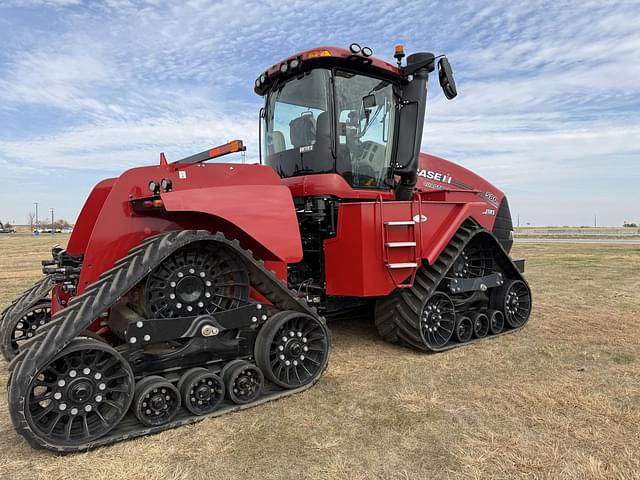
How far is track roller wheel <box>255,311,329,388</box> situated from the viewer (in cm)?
408

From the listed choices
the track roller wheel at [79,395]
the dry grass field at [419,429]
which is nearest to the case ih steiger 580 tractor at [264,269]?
the track roller wheel at [79,395]

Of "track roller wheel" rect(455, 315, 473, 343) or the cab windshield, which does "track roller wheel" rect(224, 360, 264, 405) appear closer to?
the cab windshield

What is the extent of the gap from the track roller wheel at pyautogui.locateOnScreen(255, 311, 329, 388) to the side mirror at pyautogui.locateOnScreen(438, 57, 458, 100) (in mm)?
3201

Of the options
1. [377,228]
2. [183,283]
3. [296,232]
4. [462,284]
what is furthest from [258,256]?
[462,284]

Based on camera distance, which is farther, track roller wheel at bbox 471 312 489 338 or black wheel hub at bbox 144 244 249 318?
track roller wheel at bbox 471 312 489 338

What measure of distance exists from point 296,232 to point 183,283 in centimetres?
111

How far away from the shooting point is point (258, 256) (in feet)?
14.5

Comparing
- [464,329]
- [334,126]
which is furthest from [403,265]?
[334,126]

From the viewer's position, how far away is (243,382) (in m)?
3.89

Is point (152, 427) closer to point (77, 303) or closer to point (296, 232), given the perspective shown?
point (77, 303)

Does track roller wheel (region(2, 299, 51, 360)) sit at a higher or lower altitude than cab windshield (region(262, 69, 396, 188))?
lower

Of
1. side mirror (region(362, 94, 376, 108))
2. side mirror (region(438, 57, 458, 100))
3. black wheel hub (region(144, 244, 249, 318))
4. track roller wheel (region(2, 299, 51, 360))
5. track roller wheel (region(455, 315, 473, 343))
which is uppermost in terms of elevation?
side mirror (region(438, 57, 458, 100))

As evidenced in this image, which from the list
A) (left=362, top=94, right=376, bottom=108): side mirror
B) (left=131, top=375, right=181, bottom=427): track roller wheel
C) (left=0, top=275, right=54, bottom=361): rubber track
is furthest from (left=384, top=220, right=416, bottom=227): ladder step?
(left=0, top=275, right=54, bottom=361): rubber track

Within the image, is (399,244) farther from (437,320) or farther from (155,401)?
(155,401)
